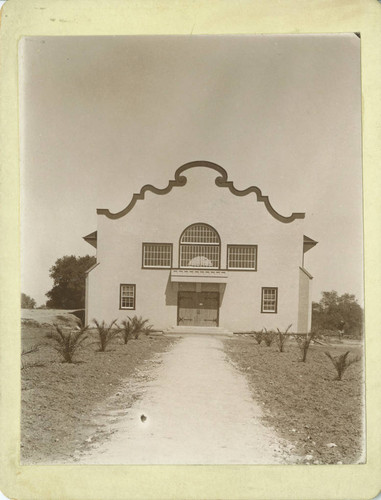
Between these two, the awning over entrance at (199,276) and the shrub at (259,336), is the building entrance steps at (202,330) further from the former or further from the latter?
the awning over entrance at (199,276)

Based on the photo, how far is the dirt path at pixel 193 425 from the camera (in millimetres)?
4363

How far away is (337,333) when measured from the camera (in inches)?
178

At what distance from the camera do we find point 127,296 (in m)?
4.68

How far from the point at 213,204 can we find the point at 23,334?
257cm

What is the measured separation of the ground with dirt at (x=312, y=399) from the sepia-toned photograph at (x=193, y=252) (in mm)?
17

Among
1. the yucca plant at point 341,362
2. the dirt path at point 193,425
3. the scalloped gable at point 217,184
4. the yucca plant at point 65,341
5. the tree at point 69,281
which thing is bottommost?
the dirt path at point 193,425

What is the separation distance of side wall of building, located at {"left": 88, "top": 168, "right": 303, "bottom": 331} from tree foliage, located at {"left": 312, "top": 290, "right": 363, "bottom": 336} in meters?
0.33

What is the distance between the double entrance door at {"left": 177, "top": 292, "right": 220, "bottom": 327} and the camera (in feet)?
15.4

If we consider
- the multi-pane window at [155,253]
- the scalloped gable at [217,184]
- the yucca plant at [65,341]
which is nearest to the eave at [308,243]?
the scalloped gable at [217,184]

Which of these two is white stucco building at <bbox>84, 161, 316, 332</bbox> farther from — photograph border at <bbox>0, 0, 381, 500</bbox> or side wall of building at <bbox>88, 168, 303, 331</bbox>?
photograph border at <bbox>0, 0, 381, 500</bbox>

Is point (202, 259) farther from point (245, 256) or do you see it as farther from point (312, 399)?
point (312, 399)

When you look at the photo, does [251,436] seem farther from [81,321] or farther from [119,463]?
[81,321]

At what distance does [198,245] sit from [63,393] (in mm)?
2228

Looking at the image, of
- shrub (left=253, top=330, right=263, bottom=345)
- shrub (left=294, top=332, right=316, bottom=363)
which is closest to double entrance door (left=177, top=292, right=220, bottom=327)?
shrub (left=253, top=330, right=263, bottom=345)
